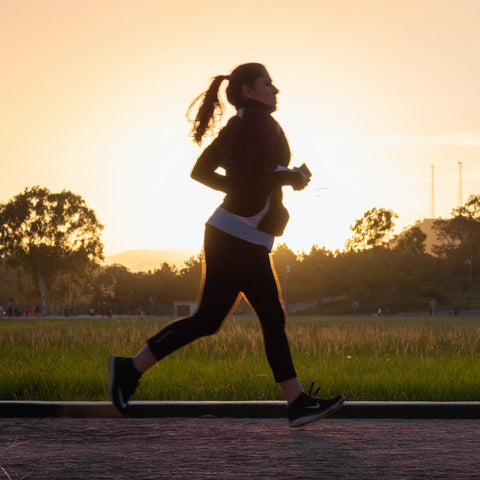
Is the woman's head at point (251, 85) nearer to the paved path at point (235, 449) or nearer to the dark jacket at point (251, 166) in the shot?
the dark jacket at point (251, 166)

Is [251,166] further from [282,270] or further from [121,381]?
[282,270]

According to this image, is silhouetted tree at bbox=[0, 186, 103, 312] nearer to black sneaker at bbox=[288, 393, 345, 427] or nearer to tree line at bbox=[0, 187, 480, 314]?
tree line at bbox=[0, 187, 480, 314]

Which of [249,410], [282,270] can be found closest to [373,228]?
[282,270]

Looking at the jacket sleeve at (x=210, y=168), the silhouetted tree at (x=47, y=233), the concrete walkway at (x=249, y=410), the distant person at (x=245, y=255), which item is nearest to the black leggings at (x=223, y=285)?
the distant person at (x=245, y=255)

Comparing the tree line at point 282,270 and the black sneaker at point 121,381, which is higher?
the tree line at point 282,270

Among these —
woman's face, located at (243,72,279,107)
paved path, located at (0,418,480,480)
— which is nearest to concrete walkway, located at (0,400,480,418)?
paved path, located at (0,418,480,480)

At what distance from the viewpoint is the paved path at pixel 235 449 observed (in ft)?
11.0

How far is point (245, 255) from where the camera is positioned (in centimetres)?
403

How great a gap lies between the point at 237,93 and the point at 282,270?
100 m

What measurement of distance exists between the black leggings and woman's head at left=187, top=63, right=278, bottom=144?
67cm

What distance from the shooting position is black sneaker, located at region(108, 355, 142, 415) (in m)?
4.05

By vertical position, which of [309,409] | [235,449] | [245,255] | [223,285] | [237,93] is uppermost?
[237,93]

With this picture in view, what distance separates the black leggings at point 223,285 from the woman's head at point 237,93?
2.19 feet

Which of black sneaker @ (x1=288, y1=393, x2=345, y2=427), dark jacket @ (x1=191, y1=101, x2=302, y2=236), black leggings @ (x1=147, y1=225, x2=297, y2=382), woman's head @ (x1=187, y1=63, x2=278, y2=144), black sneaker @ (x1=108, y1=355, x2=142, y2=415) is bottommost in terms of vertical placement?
black sneaker @ (x1=288, y1=393, x2=345, y2=427)
